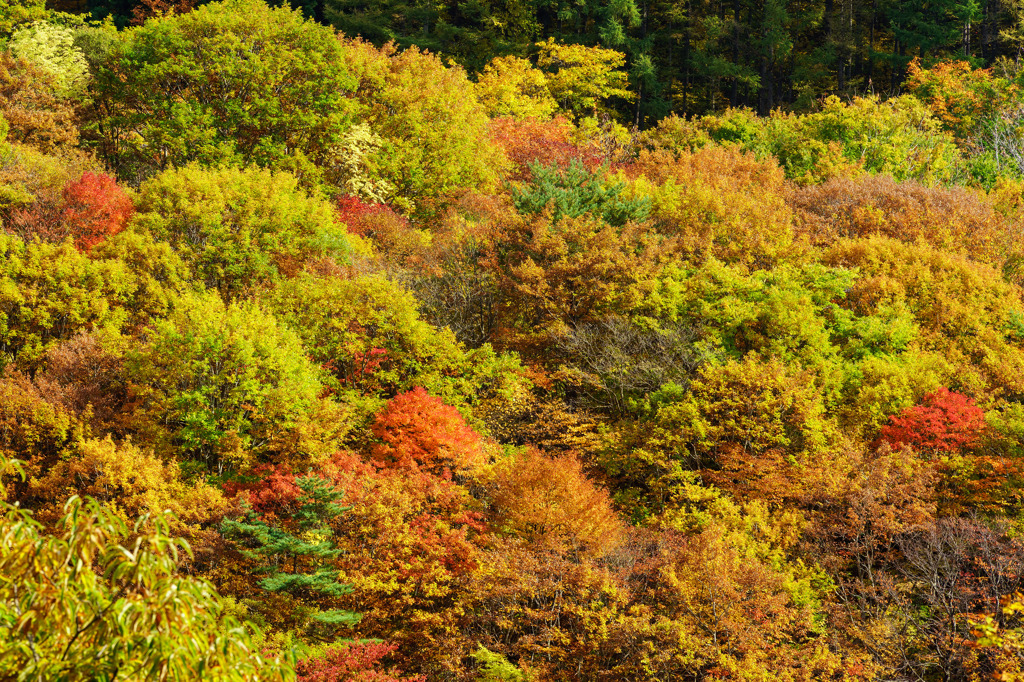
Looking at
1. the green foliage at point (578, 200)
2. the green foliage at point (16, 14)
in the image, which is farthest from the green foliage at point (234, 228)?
the green foliage at point (16, 14)

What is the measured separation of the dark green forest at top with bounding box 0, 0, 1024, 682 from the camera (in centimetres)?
2153

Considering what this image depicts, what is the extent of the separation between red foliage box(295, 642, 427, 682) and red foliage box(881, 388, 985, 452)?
15.0 metres

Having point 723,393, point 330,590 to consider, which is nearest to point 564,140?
point 723,393

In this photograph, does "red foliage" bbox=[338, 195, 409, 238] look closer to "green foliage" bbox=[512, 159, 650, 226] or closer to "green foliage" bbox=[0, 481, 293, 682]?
"green foliage" bbox=[512, 159, 650, 226]

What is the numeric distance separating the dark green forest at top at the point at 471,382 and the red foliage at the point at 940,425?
0.43ft

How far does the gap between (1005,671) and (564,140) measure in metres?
42.4

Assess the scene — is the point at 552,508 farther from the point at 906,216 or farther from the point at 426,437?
the point at 906,216

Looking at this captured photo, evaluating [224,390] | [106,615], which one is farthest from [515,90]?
[106,615]

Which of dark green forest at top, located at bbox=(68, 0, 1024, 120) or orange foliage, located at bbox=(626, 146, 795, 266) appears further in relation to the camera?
dark green forest at top, located at bbox=(68, 0, 1024, 120)

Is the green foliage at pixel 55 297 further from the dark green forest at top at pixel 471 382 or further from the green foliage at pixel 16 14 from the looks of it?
the green foliage at pixel 16 14

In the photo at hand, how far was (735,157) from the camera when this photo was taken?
47438 millimetres

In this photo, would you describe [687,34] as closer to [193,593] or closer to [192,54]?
[192,54]

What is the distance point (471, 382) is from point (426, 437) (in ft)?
15.9

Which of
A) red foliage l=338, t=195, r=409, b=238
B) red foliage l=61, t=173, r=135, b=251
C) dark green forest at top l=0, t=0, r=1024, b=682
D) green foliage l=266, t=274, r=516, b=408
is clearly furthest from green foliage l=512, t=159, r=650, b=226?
red foliage l=61, t=173, r=135, b=251
